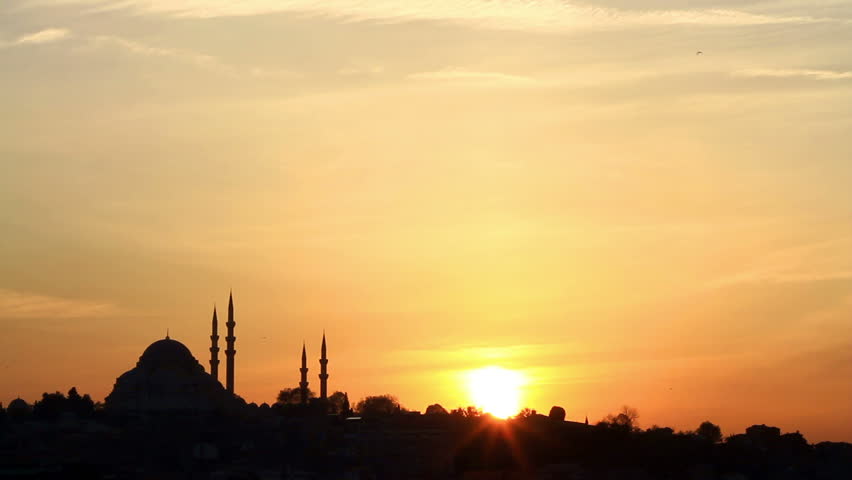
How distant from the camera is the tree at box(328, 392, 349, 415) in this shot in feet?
429

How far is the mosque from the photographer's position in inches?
4626

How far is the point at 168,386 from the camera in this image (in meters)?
119

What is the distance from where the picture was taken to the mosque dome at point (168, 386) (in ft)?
387

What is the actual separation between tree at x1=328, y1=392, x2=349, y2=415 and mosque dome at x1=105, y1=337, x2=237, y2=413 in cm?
1181

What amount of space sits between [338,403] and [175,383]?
33017 mm

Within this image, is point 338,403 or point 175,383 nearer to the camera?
point 175,383

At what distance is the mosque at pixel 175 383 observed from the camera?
118 metres

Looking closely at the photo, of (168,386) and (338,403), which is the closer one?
(168,386)

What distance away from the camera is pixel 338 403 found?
5901 inches

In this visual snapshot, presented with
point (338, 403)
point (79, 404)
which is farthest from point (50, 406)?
point (338, 403)

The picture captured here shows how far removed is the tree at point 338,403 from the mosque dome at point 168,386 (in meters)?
11.8

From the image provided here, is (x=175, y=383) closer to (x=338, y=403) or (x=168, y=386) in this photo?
(x=168, y=386)

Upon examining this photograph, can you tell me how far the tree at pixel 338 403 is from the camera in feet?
429

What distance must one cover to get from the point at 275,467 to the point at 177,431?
47.7 ft
